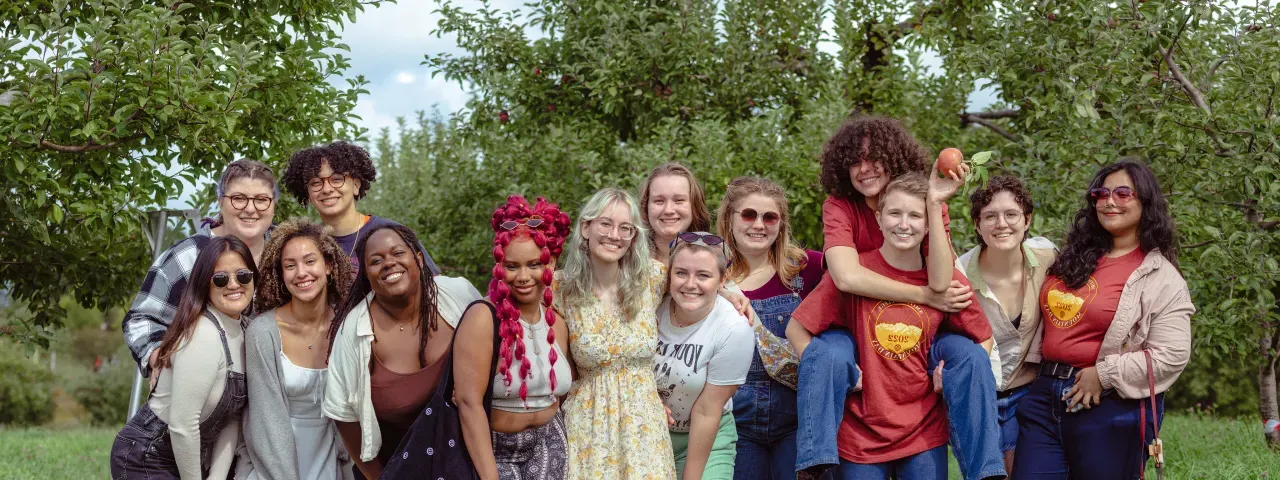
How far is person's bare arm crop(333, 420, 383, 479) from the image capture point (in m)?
3.71

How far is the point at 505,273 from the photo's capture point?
3.53 meters

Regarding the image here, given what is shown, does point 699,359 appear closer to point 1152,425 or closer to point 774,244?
point 774,244

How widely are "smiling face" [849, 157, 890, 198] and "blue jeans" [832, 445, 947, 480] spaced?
102 cm

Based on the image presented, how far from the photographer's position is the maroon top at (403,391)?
3.60m

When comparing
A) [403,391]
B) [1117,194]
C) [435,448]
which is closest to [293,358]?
[403,391]

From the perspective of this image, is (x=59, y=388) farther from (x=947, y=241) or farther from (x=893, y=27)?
(x=947, y=241)

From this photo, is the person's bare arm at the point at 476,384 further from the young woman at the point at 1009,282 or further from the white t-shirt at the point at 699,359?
the young woman at the point at 1009,282

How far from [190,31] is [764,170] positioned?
13.7 feet

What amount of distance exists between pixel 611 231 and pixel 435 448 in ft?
3.21

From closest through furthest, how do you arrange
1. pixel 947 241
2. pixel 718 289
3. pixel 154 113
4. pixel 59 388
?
pixel 947 241 < pixel 718 289 < pixel 154 113 < pixel 59 388

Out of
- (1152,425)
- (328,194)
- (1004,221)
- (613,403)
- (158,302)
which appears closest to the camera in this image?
(613,403)

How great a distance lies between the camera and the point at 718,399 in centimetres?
384

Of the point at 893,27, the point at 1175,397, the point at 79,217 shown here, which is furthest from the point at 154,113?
the point at 1175,397

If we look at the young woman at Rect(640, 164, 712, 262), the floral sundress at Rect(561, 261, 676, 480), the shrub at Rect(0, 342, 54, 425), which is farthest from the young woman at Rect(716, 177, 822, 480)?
the shrub at Rect(0, 342, 54, 425)
